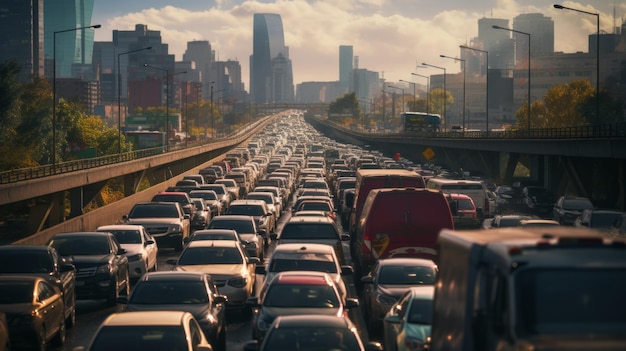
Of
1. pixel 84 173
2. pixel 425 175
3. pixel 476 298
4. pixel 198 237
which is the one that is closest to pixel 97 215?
pixel 84 173

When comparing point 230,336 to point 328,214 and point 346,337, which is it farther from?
point 328,214

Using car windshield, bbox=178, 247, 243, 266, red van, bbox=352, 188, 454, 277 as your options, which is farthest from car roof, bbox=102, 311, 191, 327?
red van, bbox=352, 188, 454, 277

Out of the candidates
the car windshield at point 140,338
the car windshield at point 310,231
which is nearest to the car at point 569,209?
the car windshield at point 310,231

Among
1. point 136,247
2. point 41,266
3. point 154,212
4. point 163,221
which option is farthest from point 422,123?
point 41,266

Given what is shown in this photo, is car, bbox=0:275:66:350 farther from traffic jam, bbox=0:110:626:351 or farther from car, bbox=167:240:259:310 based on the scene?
car, bbox=167:240:259:310

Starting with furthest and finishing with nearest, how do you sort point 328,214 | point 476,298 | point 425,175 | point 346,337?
point 425,175 → point 328,214 → point 346,337 → point 476,298

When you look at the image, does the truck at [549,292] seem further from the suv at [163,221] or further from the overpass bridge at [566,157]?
the overpass bridge at [566,157]

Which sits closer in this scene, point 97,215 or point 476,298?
point 476,298
